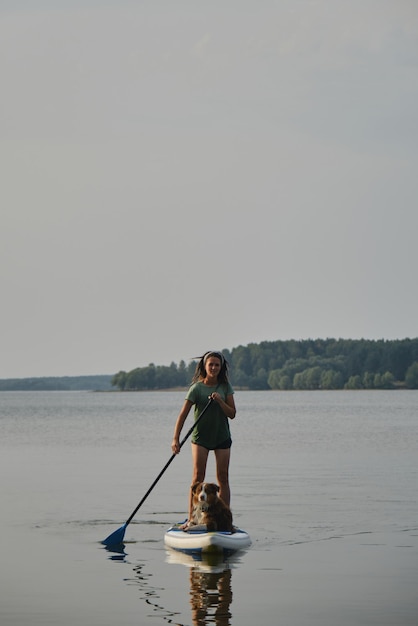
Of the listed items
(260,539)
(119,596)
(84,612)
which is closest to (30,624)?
(84,612)

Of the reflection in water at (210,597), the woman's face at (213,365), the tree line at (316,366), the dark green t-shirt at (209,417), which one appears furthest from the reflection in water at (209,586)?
the tree line at (316,366)

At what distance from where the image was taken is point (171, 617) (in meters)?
9.66

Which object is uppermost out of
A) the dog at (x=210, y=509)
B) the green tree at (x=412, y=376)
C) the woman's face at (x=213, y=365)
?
the green tree at (x=412, y=376)

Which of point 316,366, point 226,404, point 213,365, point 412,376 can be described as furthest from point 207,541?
point 316,366

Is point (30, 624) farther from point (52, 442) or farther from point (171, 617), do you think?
point (52, 442)

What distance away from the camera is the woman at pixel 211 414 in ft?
42.7

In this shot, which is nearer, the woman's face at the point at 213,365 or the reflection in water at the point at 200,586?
the reflection in water at the point at 200,586

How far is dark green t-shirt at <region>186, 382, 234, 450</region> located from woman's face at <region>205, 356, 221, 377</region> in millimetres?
193

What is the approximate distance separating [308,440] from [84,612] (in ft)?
99.4

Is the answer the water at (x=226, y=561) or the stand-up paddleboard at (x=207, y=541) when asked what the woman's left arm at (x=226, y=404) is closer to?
the stand-up paddleboard at (x=207, y=541)

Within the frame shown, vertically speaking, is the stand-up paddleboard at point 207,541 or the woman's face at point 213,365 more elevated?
the woman's face at point 213,365

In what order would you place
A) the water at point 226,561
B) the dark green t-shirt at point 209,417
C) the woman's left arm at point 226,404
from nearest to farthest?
1. the water at point 226,561
2. the woman's left arm at point 226,404
3. the dark green t-shirt at point 209,417

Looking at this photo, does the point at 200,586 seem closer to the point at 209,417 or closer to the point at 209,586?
the point at 209,586

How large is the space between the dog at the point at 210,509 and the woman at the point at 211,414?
33cm
